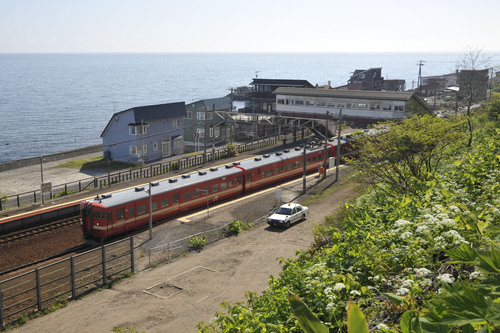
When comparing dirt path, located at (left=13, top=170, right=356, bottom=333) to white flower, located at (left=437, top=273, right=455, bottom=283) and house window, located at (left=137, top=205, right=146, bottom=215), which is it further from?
white flower, located at (left=437, top=273, right=455, bottom=283)

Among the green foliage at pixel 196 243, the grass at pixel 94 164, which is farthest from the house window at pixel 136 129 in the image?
the green foliage at pixel 196 243

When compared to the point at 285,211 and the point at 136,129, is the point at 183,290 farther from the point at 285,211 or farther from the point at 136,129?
the point at 136,129

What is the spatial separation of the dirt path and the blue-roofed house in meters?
Answer: 29.7

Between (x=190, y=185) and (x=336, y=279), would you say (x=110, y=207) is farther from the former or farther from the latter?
(x=336, y=279)

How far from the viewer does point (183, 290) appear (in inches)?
811

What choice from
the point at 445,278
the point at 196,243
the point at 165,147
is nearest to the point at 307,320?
the point at 445,278

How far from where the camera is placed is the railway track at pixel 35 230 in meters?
27.5

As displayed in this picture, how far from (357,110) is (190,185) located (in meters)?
34.2

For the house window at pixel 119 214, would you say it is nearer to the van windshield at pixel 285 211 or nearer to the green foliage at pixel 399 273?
the van windshield at pixel 285 211

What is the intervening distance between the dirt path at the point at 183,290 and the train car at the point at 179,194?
5.79m

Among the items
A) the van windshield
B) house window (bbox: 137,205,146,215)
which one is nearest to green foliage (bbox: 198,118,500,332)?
the van windshield

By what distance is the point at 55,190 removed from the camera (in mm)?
40281

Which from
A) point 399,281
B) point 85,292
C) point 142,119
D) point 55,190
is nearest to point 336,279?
point 399,281

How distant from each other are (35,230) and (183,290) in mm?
14195
